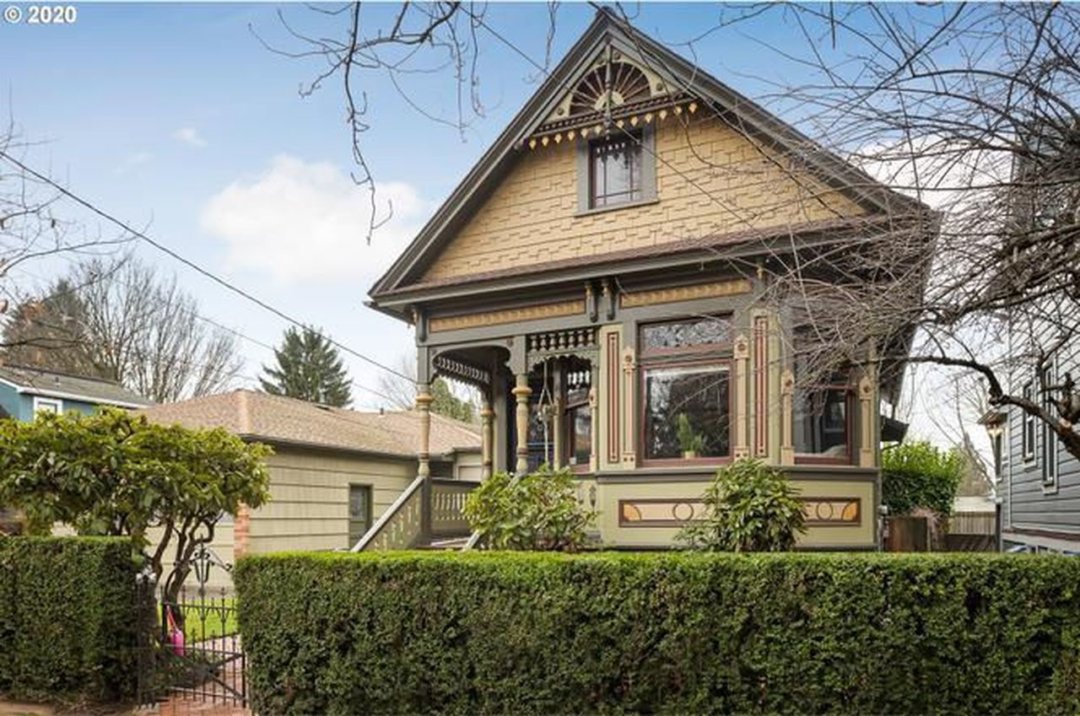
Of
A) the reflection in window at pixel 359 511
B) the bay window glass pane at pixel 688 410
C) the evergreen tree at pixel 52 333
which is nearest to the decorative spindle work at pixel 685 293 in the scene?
the bay window glass pane at pixel 688 410

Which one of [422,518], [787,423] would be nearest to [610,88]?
[787,423]

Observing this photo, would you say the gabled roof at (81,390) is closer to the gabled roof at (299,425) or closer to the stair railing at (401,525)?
the gabled roof at (299,425)

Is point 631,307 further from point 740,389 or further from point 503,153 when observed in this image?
point 503,153

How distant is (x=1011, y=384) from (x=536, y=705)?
4.52 m

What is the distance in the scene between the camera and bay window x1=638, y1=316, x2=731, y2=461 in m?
10.4

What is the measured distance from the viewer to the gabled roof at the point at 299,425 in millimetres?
17703

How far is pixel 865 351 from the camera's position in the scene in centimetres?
665

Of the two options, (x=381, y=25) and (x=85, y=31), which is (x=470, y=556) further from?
(x=85, y=31)

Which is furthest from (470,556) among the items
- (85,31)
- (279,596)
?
(85,31)

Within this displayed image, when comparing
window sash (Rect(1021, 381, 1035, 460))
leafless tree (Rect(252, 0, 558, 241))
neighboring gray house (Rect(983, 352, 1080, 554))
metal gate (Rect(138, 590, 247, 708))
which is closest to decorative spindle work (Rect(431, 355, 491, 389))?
metal gate (Rect(138, 590, 247, 708))

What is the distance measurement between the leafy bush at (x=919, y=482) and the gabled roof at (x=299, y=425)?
1023 cm

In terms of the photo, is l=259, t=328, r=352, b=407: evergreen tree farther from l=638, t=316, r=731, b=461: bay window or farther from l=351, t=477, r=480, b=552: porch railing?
l=638, t=316, r=731, b=461: bay window

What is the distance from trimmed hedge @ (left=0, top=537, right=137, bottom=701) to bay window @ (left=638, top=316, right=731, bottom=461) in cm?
599

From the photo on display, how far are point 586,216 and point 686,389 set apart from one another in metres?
2.93
